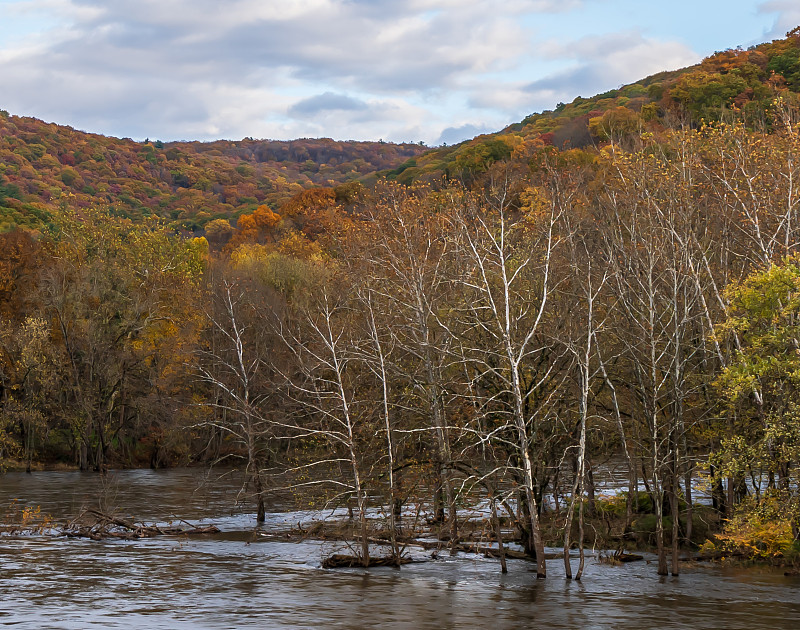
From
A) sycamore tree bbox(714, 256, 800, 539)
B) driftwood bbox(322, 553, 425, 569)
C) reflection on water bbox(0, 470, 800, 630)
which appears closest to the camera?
reflection on water bbox(0, 470, 800, 630)

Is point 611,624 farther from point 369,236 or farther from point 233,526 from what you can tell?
point 369,236

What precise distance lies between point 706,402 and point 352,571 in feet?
46.1

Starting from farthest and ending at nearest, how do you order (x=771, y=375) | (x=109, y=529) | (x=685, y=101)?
(x=685, y=101) → (x=109, y=529) → (x=771, y=375)

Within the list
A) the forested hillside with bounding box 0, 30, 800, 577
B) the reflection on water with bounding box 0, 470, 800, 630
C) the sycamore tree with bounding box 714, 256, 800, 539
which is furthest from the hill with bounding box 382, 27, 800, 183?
the reflection on water with bounding box 0, 470, 800, 630

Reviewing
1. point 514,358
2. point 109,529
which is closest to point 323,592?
point 514,358

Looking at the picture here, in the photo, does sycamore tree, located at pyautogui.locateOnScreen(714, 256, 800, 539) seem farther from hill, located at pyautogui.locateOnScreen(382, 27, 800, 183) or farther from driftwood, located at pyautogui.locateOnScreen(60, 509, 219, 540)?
hill, located at pyautogui.locateOnScreen(382, 27, 800, 183)

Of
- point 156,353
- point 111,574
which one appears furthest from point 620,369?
point 156,353

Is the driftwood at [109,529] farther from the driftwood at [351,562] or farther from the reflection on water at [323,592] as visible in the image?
the driftwood at [351,562]

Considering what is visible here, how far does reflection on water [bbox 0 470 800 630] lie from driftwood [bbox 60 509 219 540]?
0.93 meters

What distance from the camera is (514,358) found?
30.4 metres

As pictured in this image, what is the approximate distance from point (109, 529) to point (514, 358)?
21.1m

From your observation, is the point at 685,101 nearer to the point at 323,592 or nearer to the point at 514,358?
the point at 514,358

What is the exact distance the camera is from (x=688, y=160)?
34.6 m

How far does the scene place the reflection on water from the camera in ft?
81.0
